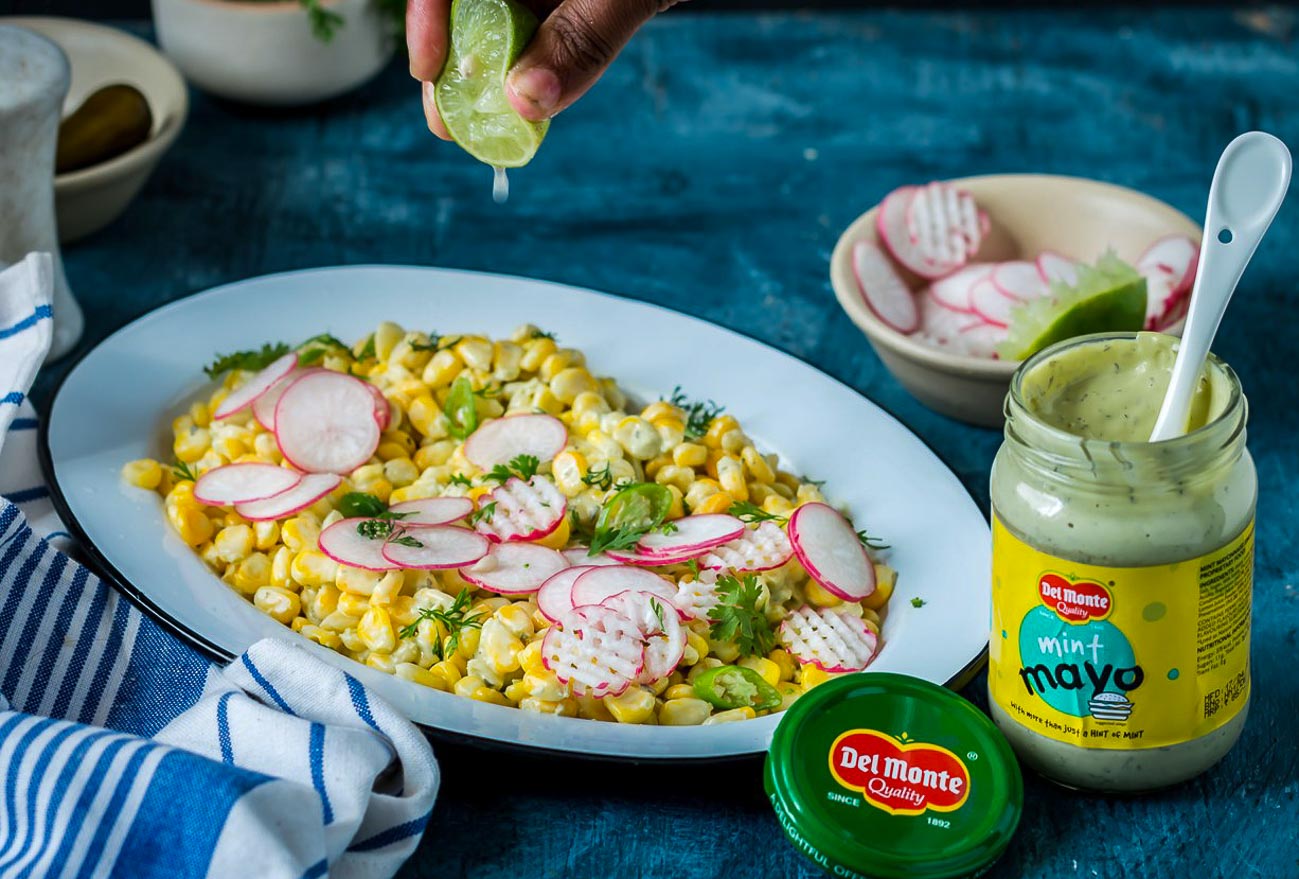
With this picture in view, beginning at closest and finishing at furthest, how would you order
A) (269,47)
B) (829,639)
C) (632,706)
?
(632,706) → (829,639) → (269,47)

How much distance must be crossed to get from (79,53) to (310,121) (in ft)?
1.75

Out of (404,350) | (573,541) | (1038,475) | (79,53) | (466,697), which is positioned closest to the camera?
(1038,475)

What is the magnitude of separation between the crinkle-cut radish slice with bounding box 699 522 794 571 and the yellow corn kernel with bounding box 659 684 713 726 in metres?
0.21

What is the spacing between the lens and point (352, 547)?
1938 millimetres

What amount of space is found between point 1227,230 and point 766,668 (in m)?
0.72

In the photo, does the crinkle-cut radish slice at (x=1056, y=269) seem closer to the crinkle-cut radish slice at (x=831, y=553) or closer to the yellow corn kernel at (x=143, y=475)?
the crinkle-cut radish slice at (x=831, y=553)

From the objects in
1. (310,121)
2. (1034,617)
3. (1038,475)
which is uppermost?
(1038,475)

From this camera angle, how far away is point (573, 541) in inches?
79.5

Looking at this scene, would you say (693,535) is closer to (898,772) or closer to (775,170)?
(898,772)

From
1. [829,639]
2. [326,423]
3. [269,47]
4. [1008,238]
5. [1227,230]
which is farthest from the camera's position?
[269,47]

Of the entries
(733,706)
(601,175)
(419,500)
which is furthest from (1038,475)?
(601,175)

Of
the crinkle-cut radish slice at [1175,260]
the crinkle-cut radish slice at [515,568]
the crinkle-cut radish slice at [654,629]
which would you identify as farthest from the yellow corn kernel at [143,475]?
the crinkle-cut radish slice at [1175,260]

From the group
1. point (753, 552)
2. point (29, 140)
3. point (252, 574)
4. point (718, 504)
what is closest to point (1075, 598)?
point (753, 552)

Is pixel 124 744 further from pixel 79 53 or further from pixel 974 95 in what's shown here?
pixel 974 95
